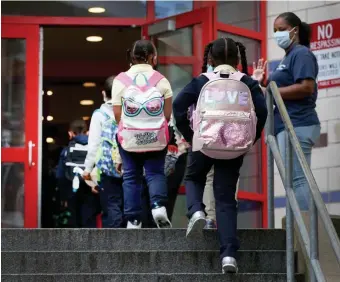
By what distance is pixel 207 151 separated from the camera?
8266mm

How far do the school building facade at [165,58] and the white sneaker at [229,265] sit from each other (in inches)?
161

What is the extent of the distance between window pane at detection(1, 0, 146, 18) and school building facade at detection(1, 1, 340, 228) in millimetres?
11

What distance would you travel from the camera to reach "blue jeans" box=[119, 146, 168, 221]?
9359 mm

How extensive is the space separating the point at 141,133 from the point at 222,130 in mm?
1197

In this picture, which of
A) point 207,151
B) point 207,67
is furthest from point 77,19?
point 207,151

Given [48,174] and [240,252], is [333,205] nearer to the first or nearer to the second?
[240,252]

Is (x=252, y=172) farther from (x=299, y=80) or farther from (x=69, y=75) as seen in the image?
(x=69, y=75)

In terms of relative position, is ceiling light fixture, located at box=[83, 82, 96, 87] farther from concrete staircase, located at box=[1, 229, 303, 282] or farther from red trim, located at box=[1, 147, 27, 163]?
concrete staircase, located at box=[1, 229, 303, 282]

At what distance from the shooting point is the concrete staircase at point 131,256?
7.97 m

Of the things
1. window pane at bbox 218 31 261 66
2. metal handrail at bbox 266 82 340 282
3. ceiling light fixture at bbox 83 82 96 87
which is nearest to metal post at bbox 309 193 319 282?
metal handrail at bbox 266 82 340 282

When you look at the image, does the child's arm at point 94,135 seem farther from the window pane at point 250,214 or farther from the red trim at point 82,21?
the red trim at point 82,21

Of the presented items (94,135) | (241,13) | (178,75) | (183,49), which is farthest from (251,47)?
(94,135)

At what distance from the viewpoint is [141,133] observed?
30.5ft

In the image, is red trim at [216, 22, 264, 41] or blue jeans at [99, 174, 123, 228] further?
red trim at [216, 22, 264, 41]
